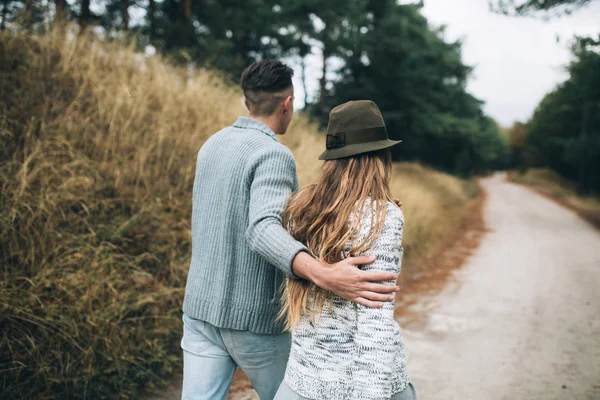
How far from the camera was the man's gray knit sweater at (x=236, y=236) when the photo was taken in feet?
5.85

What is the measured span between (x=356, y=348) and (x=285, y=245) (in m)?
0.43

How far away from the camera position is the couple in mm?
1497

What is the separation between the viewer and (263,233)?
1599 mm

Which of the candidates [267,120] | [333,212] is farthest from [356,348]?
[267,120]

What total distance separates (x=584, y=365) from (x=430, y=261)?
4.37 metres

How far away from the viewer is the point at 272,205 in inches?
65.7

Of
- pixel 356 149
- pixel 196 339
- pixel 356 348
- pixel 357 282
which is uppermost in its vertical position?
pixel 356 149

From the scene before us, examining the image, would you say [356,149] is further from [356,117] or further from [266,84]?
[266,84]

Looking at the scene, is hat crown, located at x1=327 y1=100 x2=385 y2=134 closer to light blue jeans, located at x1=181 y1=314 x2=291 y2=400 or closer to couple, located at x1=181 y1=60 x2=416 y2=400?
couple, located at x1=181 y1=60 x2=416 y2=400

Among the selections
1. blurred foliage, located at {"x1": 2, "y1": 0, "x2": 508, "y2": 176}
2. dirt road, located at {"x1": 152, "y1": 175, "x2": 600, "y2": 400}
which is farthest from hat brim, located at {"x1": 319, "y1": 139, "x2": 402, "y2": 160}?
blurred foliage, located at {"x1": 2, "y1": 0, "x2": 508, "y2": 176}

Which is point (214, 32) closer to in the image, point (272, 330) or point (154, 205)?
point (154, 205)

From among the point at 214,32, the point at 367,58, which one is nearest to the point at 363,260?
the point at 214,32

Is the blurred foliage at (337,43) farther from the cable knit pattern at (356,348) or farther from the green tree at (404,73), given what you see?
the cable knit pattern at (356,348)

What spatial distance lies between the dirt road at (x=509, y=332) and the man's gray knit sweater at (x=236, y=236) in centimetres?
193
